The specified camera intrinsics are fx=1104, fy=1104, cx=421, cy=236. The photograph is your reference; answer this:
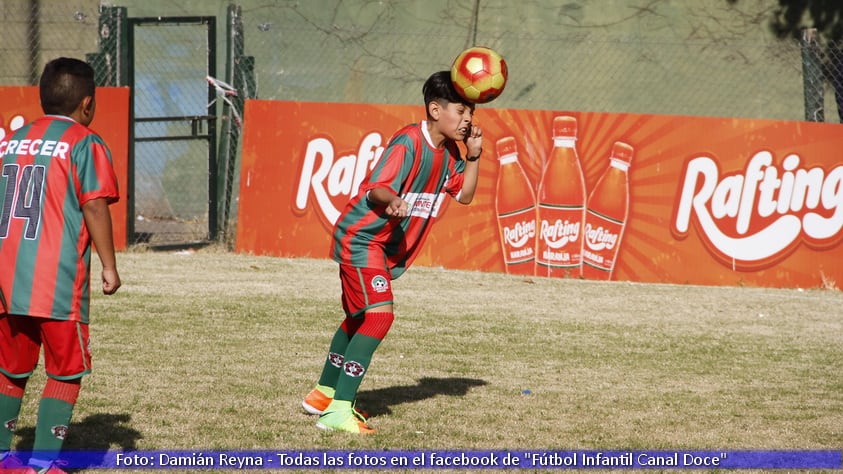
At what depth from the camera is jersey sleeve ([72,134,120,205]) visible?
441cm

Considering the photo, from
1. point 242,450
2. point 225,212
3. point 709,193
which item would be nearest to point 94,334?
point 242,450

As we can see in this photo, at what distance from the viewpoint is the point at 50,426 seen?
4449 mm

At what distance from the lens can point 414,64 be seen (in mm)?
17656

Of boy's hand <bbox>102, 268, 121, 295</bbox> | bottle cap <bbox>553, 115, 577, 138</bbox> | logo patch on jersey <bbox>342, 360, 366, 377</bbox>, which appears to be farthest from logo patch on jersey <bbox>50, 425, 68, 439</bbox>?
bottle cap <bbox>553, 115, 577, 138</bbox>

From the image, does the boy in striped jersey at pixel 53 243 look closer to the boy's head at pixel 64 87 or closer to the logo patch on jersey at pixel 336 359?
the boy's head at pixel 64 87

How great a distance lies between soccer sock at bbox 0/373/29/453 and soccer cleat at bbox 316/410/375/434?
1.62 meters

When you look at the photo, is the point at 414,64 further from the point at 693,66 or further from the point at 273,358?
the point at 273,358

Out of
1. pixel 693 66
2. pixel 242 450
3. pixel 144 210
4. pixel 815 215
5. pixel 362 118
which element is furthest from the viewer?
pixel 693 66

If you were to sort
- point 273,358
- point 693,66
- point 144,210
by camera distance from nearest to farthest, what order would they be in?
1. point 273,358
2. point 144,210
3. point 693,66

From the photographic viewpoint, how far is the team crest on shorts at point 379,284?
228 inches

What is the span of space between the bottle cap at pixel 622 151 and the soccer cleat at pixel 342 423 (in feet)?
23.9

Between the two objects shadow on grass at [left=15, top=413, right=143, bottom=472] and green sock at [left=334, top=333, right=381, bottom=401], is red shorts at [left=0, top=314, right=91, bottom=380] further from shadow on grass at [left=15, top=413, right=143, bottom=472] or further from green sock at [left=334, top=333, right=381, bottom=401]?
green sock at [left=334, top=333, right=381, bottom=401]

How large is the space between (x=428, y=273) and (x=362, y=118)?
2052mm

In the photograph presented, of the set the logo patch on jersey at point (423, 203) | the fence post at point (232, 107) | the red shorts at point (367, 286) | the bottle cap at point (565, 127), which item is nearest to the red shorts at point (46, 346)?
the red shorts at point (367, 286)
